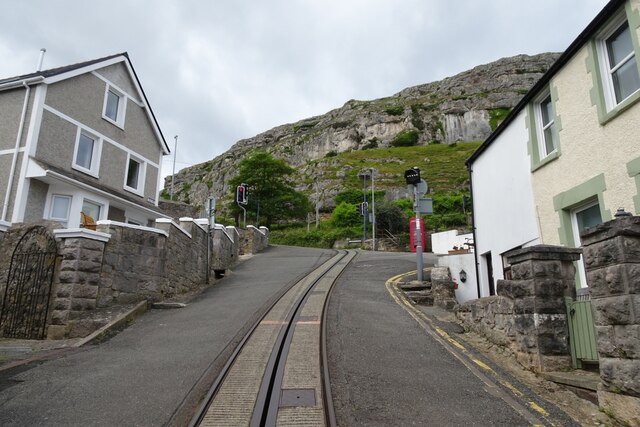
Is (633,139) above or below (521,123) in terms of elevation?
below

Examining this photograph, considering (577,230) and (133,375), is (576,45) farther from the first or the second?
A: (133,375)

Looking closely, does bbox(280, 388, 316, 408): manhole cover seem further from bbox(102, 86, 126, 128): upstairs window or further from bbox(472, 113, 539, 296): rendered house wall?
bbox(102, 86, 126, 128): upstairs window

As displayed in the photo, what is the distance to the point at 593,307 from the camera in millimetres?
4477

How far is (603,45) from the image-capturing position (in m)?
7.27

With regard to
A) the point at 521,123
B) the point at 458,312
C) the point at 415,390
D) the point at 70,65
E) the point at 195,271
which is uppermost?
the point at 70,65

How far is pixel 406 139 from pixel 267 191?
5298 cm

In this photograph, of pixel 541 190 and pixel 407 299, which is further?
pixel 407 299

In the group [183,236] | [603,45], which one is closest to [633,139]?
[603,45]

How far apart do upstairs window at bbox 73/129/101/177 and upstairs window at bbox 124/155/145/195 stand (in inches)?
83.4

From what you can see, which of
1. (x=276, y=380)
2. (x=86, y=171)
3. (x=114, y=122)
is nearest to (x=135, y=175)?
(x=114, y=122)

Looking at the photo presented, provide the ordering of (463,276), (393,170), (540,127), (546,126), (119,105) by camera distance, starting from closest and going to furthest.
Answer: (546,126) → (540,127) → (463,276) → (119,105) → (393,170)

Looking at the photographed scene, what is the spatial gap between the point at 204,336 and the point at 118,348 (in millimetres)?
1508

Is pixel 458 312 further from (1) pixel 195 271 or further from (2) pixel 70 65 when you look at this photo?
(2) pixel 70 65

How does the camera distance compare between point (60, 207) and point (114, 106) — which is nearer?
point (60, 207)
